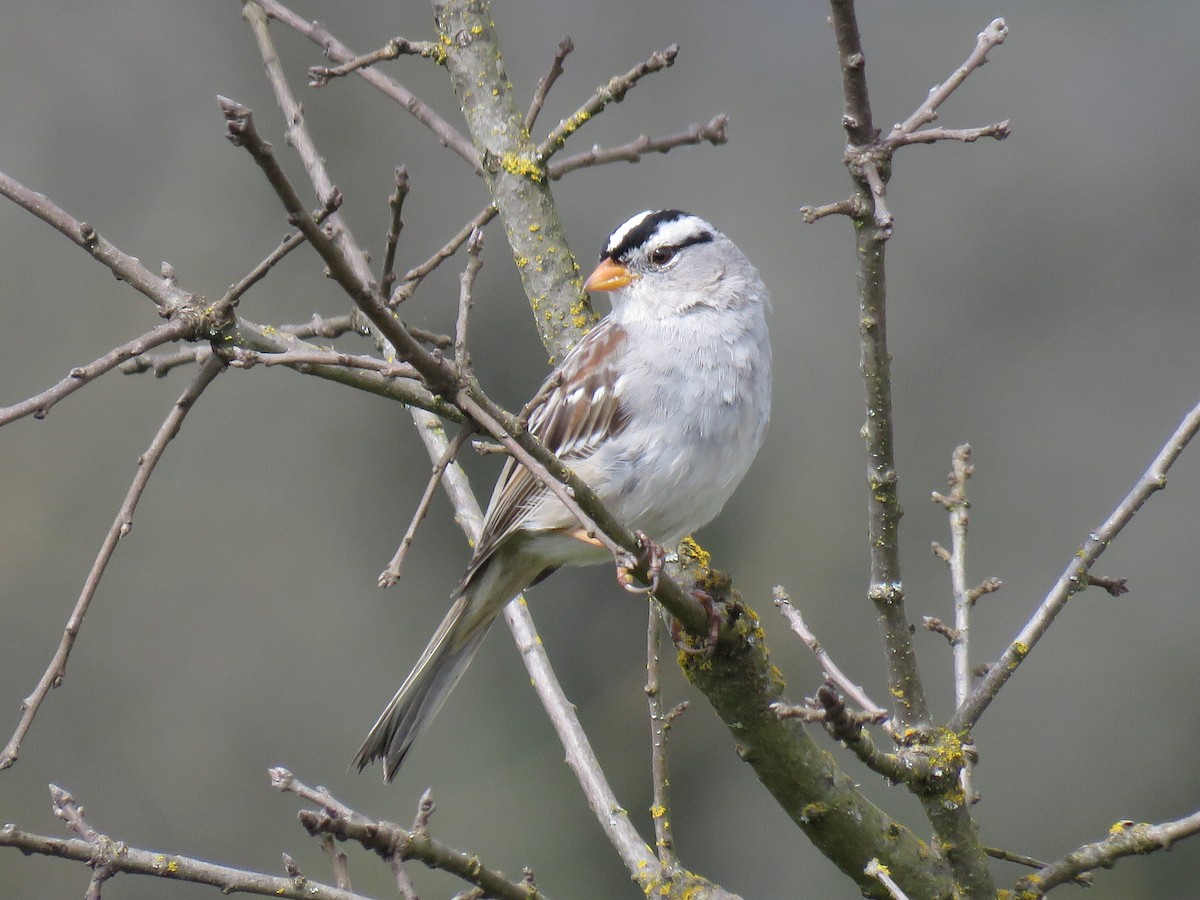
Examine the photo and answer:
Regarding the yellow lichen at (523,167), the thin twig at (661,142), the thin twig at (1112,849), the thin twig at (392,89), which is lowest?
the thin twig at (1112,849)

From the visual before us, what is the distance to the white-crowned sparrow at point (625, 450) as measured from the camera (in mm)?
2898

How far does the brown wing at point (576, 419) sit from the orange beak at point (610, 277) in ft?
0.95

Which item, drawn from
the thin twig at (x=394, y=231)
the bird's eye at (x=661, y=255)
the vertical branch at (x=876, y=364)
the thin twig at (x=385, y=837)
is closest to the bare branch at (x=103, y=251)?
the thin twig at (x=394, y=231)

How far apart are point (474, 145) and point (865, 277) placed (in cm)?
150

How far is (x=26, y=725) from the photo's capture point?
6.23 ft

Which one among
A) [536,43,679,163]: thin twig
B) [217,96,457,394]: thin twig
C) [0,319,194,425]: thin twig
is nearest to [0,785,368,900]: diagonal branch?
[0,319,194,425]: thin twig

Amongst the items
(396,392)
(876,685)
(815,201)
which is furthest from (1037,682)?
(396,392)

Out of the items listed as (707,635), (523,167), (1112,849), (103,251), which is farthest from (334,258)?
(523,167)

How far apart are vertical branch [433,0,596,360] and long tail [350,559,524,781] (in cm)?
62

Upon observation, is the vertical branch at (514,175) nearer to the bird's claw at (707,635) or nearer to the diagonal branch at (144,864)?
the bird's claw at (707,635)

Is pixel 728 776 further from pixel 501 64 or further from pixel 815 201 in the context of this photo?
pixel 501 64

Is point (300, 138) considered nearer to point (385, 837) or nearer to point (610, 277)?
point (610, 277)

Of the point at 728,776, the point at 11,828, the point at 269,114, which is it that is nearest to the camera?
the point at 11,828

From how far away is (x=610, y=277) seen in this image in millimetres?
3410
